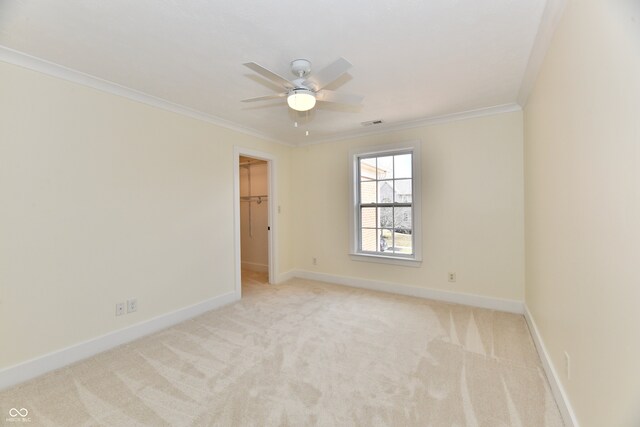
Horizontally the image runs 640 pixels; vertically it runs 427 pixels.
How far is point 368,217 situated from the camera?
4.23 metres

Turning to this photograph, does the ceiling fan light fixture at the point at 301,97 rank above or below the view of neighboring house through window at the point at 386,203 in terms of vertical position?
above

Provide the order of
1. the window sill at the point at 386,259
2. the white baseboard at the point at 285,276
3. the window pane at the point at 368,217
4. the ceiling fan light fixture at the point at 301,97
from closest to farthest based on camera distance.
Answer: the ceiling fan light fixture at the point at 301,97
the window sill at the point at 386,259
the window pane at the point at 368,217
the white baseboard at the point at 285,276

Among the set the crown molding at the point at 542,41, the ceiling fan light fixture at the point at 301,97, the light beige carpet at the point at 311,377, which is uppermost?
the crown molding at the point at 542,41

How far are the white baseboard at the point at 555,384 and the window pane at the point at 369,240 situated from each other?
2102 millimetres

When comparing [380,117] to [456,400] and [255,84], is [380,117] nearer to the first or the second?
[255,84]

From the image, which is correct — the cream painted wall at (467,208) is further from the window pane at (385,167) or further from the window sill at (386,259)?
the window pane at (385,167)

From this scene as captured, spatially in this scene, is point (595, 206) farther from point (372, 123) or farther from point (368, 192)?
point (368, 192)

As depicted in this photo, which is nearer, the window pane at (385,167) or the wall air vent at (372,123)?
the wall air vent at (372,123)

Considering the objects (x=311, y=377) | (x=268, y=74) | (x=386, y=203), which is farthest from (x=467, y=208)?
(x=268, y=74)

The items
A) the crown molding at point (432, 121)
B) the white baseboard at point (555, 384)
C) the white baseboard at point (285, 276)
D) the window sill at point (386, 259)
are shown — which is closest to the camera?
the white baseboard at point (555, 384)

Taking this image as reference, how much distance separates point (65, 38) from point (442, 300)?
171 inches

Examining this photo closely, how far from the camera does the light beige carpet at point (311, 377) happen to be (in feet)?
5.37

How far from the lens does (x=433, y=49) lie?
197 centimetres

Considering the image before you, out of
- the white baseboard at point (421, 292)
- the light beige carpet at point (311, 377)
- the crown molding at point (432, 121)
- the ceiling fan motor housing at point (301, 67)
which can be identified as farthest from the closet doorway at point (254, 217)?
the ceiling fan motor housing at point (301, 67)
